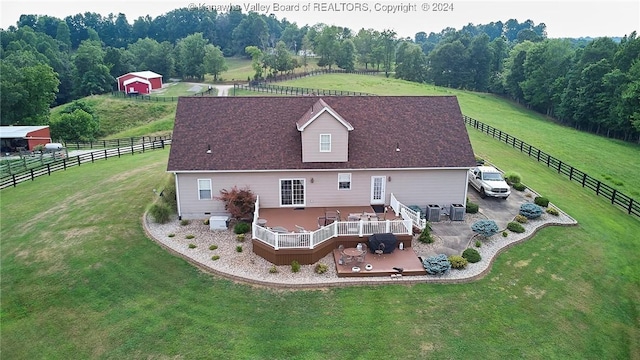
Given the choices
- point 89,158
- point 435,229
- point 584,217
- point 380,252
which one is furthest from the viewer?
point 89,158

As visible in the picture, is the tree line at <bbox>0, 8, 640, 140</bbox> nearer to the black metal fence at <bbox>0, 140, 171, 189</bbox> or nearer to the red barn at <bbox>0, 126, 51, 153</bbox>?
the red barn at <bbox>0, 126, 51, 153</bbox>

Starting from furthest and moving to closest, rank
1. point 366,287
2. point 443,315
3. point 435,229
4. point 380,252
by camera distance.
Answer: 1. point 435,229
2. point 380,252
3. point 366,287
4. point 443,315

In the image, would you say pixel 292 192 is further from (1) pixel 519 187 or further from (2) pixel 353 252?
(1) pixel 519 187

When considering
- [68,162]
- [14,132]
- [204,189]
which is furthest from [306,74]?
[204,189]

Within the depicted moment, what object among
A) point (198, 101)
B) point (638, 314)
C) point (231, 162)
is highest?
point (198, 101)

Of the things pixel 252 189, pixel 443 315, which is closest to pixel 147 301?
pixel 252 189

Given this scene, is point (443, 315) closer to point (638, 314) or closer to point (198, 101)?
Result: point (638, 314)

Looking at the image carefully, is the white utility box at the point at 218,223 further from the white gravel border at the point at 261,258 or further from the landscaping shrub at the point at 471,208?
the landscaping shrub at the point at 471,208

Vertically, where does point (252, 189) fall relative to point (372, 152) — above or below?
below
